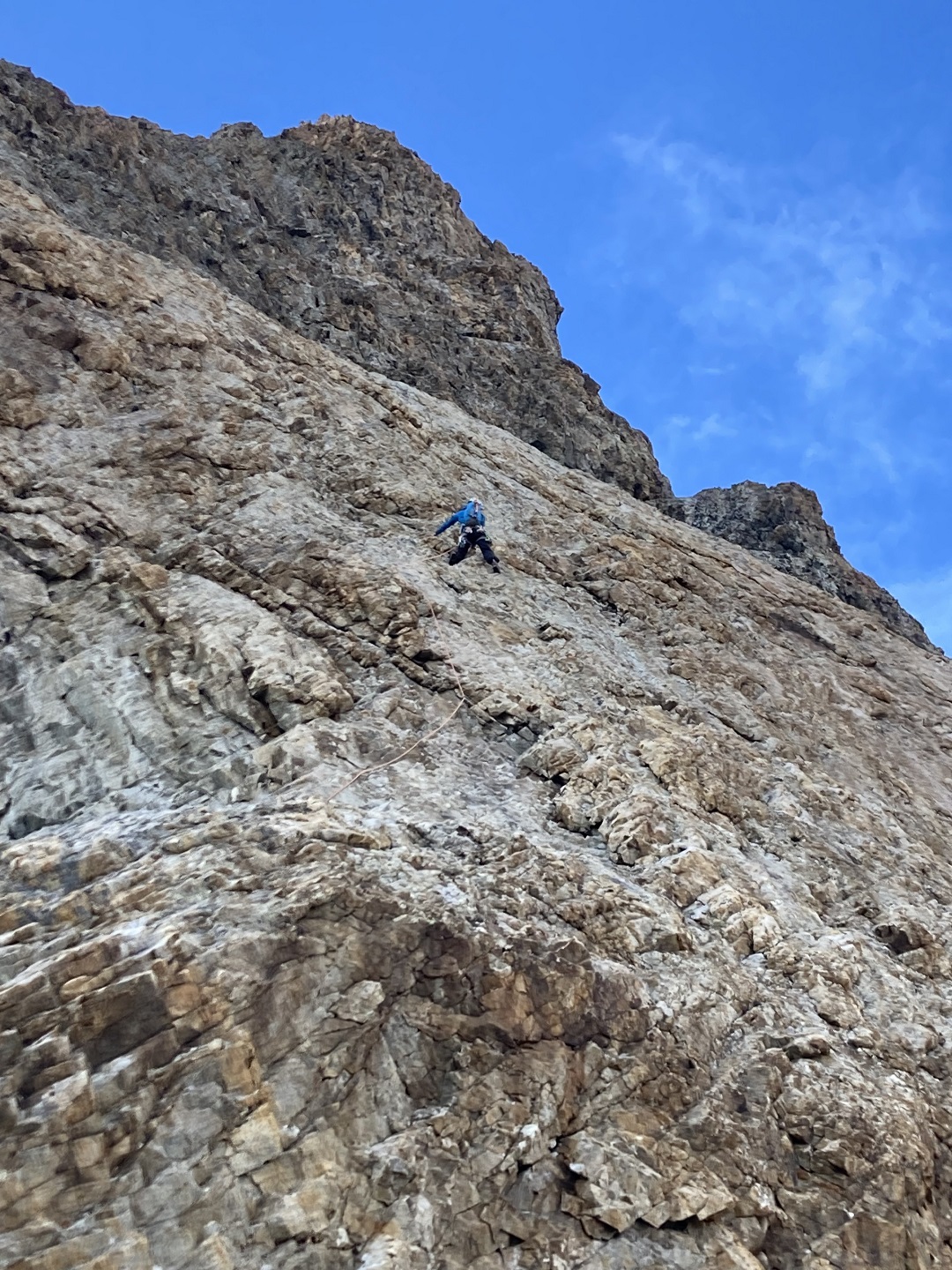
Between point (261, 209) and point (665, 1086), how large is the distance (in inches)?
1241

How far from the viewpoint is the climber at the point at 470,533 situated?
1694 centimetres

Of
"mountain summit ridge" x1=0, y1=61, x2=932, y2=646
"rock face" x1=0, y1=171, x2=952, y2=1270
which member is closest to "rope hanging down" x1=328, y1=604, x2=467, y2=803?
"rock face" x1=0, y1=171, x2=952, y2=1270

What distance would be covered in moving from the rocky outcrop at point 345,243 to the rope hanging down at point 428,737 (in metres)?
15.0

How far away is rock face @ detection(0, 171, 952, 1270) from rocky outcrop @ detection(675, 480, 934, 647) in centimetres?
1332

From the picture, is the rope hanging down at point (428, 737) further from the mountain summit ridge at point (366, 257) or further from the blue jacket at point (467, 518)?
the mountain summit ridge at point (366, 257)

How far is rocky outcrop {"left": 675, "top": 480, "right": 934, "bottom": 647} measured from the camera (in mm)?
31812

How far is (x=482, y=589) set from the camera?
1662 cm

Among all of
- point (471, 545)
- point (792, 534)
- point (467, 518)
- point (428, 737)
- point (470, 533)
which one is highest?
point (792, 534)

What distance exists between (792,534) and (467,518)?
20.2m

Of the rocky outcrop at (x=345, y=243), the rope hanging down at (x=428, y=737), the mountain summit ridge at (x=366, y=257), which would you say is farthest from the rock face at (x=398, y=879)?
the mountain summit ridge at (x=366, y=257)

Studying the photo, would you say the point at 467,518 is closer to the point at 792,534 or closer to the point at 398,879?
the point at 398,879

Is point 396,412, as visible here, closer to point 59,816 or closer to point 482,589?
point 482,589

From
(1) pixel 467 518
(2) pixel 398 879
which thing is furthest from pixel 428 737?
(1) pixel 467 518

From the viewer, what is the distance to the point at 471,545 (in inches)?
678
